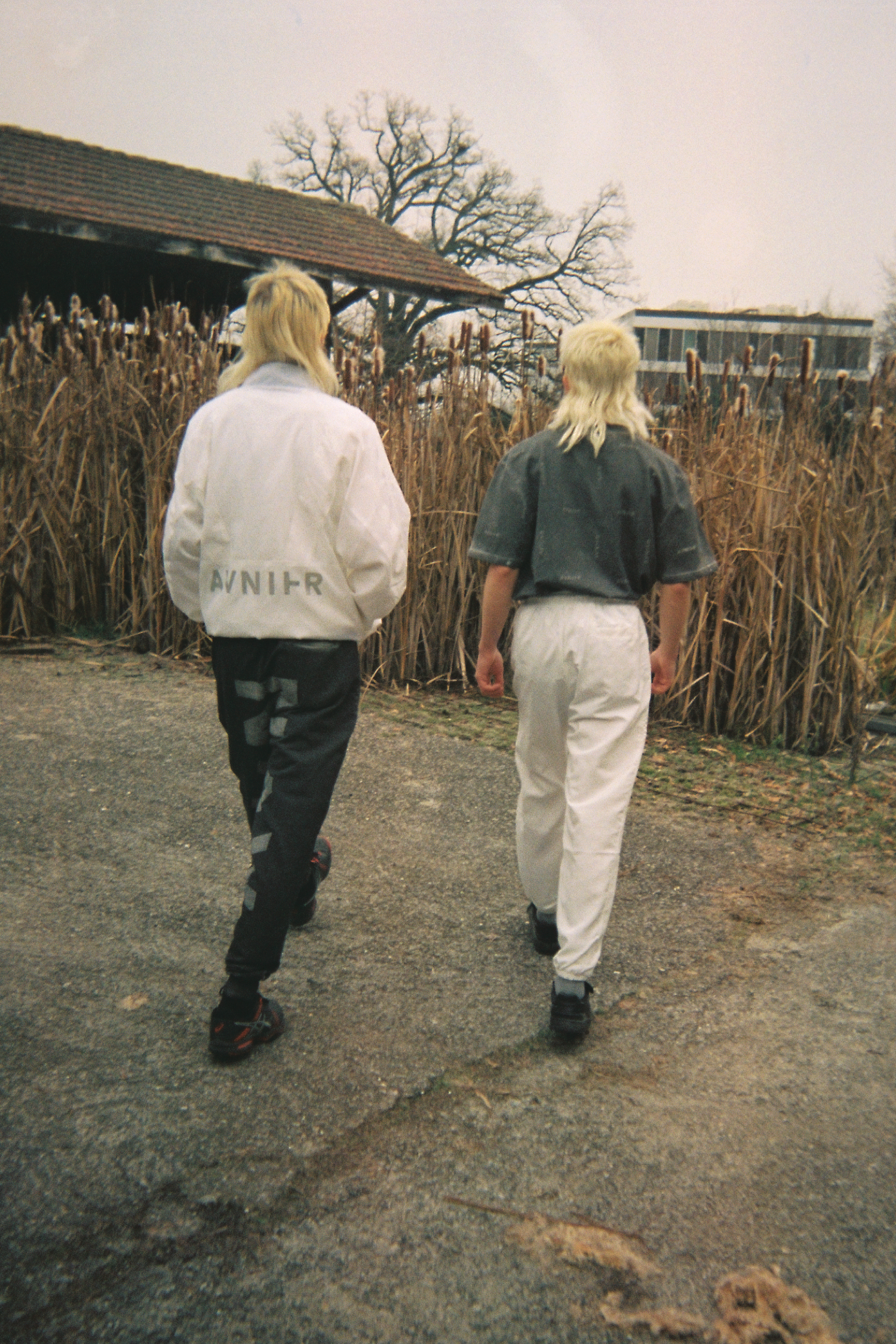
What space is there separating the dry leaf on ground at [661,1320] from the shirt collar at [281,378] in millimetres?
1806

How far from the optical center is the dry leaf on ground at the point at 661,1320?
157 cm

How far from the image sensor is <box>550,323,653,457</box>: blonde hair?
99.0 inches

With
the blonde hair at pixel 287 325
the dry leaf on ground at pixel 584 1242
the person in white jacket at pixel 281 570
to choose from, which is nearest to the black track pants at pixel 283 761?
the person in white jacket at pixel 281 570

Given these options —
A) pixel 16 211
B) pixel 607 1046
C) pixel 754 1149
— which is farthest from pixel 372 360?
pixel 16 211

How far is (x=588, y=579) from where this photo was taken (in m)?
2.49

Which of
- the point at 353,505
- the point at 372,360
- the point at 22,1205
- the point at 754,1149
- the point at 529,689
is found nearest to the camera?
the point at 22,1205

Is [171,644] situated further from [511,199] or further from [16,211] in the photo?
[511,199]

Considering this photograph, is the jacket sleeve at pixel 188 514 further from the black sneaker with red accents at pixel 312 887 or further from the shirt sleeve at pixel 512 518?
the black sneaker with red accents at pixel 312 887

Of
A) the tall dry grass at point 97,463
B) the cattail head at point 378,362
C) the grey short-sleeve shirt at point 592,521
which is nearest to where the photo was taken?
the grey short-sleeve shirt at point 592,521

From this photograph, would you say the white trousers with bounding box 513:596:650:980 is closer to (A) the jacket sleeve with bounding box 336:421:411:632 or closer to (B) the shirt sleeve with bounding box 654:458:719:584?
(B) the shirt sleeve with bounding box 654:458:719:584

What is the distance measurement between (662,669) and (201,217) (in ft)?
44.0

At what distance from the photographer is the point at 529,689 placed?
2.59m

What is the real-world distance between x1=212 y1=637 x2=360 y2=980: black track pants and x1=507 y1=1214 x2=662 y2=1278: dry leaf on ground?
0.77 meters

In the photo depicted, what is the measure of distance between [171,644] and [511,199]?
2924 centimetres
